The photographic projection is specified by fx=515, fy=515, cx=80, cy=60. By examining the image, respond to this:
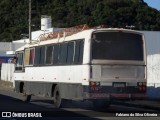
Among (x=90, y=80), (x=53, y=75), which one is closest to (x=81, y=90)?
(x=90, y=80)

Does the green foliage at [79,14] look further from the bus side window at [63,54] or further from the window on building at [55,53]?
the bus side window at [63,54]

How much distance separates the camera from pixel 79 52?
20391mm

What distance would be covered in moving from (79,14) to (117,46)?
72.9 metres

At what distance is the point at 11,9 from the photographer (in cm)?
10294

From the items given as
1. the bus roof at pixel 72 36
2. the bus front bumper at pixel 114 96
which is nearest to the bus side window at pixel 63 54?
the bus roof at pixel 72 36

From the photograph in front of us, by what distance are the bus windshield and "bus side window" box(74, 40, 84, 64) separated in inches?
23.4

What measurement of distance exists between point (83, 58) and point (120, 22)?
64.9 m

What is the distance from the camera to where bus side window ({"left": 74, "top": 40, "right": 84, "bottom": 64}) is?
20.2 meters

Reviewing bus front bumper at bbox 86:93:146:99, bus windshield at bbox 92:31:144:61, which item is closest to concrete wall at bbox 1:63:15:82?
bus windshield at bbox 92:31:144:61

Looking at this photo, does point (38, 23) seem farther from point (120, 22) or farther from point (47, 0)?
point (120, 22)

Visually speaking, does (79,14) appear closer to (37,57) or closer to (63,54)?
(37,57)

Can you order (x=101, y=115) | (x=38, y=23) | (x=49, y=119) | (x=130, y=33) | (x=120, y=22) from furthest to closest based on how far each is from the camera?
(x=38, y=23) → (x=120, y=22) → (x=130, y=33) → (x=101, y=115) → (x=49, y=119)

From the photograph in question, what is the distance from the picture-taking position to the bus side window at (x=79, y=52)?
20203mm

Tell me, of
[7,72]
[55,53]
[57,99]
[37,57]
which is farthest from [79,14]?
[57,99]
